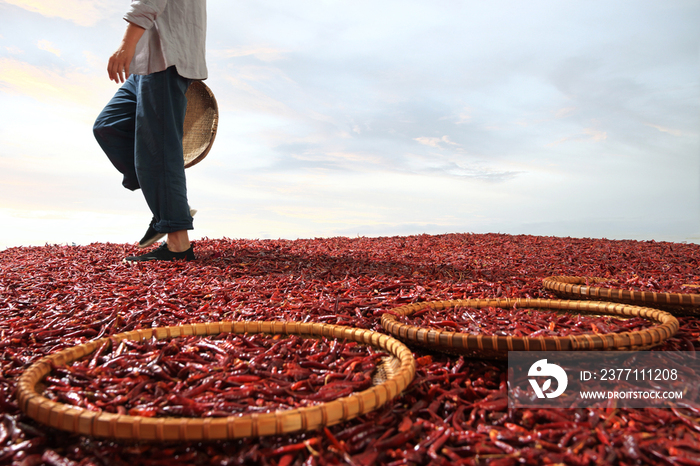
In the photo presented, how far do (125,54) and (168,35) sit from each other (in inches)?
20.0

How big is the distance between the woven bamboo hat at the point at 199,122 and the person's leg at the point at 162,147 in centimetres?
98

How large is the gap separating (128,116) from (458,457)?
16.6ft

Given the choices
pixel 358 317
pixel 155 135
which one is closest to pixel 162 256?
pixel 155 135

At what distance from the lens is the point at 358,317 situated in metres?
3.11

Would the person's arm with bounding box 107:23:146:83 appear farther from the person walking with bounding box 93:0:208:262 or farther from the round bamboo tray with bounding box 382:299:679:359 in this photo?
the round bamboo tray with bounding box 382:299:679:359

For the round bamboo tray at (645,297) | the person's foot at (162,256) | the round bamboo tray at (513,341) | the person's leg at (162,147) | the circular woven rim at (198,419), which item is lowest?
the circular woven rim at (198,419)

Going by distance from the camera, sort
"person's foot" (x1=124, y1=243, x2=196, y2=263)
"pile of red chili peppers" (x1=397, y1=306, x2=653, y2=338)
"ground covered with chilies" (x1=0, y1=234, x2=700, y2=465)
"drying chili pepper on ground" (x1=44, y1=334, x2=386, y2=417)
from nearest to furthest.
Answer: "ground covered with chilies" (x1=0, y1=234, x2=700, y2=465)
"drying chili pepper on ground" (x1=44, y1=334, x2=386, y2=417)
"pile of red chili peppers" (x1=397, y1=306, x2=653, y2=338)
"person's foot" (x1=124, y1=243, x2=196, y2=263)

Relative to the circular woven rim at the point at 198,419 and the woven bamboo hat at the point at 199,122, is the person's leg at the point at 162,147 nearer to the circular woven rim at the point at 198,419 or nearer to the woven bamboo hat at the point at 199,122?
the woven bamboo hat at the point at 199,122

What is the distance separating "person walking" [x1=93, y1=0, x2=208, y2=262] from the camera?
14.6 feet

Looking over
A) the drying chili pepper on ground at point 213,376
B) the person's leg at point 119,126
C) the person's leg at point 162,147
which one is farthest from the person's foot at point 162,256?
the drying chili pepper on ground at point 213,376

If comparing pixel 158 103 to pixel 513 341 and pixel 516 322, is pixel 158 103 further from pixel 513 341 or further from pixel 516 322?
pixel 513 341

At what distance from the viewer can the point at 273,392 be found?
75.3 inches

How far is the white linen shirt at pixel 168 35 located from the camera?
430 cm

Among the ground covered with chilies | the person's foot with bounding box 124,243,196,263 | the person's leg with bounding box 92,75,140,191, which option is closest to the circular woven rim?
the ground covered with chilies
